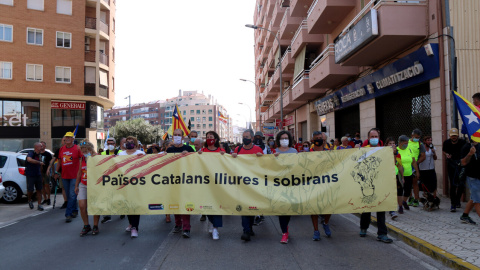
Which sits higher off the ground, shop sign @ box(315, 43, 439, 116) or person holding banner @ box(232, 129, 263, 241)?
shop sign @ box(315, 43, 439, 116)

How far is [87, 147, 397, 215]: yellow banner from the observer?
607cm

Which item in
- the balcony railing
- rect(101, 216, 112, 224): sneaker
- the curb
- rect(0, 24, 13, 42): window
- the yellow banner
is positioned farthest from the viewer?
the balcony railing

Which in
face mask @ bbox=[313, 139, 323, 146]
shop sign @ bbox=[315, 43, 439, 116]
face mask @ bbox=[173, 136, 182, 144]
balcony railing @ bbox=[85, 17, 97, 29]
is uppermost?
balcony railing @ bbox=[85, 17, 97, 29]

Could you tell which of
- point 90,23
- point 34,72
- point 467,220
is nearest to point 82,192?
point 467,220

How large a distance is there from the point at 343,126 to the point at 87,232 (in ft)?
51.4

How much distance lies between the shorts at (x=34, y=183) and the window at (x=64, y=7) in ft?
82.5

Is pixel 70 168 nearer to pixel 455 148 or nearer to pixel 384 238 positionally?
pixel 384 238

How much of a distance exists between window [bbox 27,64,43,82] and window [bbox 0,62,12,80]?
4.14ft

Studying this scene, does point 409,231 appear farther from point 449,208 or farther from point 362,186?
point 449,208

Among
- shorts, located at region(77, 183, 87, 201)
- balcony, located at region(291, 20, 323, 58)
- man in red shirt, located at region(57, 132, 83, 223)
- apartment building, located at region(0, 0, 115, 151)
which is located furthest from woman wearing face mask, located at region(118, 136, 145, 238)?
apartment building, located at region(0, 0, 115, 151)

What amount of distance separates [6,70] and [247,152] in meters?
29.2

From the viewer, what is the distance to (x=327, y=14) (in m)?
16.5

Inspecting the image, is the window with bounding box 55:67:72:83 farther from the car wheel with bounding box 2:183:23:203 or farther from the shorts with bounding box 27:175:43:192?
the shorts with bounding box 27:175:43:192

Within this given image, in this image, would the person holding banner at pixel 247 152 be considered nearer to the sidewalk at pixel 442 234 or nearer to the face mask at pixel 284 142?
the face mask at pixel 284 142
